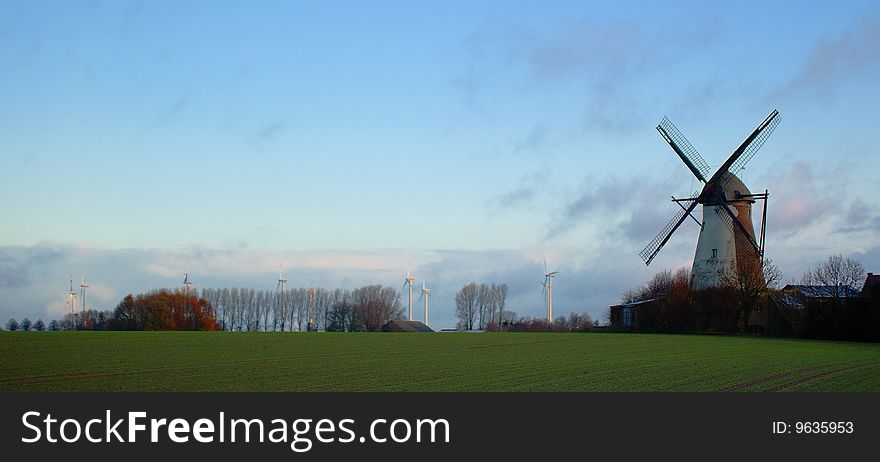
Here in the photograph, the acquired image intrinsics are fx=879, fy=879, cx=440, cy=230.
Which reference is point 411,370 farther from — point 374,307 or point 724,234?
point 374,307

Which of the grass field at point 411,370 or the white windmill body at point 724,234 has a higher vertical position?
the white windmill body at point 724,234

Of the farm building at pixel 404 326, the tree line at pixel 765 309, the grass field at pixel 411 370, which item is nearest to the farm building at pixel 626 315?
the tree line at pixel 765 309

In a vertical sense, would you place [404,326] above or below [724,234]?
below

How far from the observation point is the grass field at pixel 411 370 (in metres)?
27.6

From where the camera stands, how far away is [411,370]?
113 ft

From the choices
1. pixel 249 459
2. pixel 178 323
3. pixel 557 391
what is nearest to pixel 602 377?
pixel 557 391

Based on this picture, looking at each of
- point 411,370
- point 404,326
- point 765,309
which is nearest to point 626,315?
point 765,309

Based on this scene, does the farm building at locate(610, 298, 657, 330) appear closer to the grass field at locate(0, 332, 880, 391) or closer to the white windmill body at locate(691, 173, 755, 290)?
the white windmill body at locate(691, 173, 755, 290)

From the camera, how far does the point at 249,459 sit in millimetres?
16641

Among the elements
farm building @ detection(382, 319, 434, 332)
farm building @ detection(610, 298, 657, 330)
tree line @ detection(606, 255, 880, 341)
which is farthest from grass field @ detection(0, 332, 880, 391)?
farm building @ detection(382, 319, 434, 332)

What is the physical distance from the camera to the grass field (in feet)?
90.4

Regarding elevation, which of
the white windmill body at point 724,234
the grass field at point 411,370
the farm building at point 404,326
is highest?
the white windmill body at point 724,234

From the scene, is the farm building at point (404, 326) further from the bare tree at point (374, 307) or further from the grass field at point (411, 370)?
the grass field at point (411, 370)

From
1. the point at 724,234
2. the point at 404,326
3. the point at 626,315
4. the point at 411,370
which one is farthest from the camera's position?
the point at 404,326
